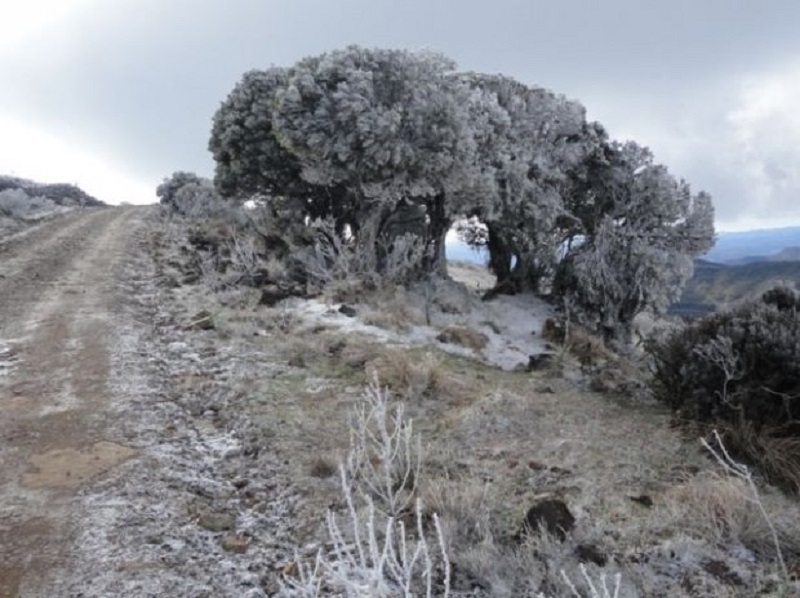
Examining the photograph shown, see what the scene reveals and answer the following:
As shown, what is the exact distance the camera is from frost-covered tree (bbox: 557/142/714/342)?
1552 cm

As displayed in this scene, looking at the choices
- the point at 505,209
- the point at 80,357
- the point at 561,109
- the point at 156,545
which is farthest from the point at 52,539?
the point at 561,109

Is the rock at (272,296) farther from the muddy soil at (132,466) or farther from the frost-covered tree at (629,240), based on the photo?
the frost-covered tree at (629,240)

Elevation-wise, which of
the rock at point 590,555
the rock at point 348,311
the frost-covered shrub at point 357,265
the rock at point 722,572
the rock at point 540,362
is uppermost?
the frost-covered shrub at point 357,265

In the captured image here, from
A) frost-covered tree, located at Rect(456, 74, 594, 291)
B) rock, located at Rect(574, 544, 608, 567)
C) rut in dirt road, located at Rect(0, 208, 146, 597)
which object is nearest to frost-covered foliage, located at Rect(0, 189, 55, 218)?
rut in dirt road, located at Rect(0, 208, 146, 597)

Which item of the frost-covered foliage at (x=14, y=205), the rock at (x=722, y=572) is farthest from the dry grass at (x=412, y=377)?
the frost-covered foliage at (x=14, y=205)

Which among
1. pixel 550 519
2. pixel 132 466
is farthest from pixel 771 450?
pixel 132 466

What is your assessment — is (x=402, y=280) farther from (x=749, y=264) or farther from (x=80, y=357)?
(x=749, y=264)

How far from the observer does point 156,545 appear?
15.6 ft

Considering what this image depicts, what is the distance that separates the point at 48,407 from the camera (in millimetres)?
7328

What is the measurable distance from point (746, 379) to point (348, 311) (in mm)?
6539

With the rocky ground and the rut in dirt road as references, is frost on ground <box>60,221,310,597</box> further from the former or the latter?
the rut in dirt road

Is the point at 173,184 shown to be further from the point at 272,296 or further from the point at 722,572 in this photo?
the point at 722,572

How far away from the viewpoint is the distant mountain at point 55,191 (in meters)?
42.5

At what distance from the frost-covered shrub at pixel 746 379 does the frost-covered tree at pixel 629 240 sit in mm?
6634
